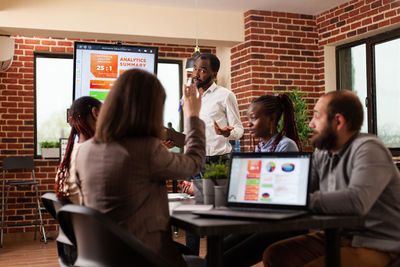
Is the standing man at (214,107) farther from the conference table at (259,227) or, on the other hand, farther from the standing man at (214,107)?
the conference table at (259,227)

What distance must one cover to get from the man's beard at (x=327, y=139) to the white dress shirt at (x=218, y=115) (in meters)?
1.73

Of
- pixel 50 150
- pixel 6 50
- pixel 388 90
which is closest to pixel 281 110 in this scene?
pixel 388 90

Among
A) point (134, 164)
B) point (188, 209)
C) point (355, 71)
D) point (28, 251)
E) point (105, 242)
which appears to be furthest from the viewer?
point (355, 71)

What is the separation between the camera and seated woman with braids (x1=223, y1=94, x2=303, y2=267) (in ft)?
7.73

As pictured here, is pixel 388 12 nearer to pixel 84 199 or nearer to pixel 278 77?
pixel 278 77

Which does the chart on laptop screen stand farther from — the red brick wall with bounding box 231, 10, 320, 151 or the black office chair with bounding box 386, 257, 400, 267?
the red brick wall with bounding box 231, 10, 320, 151

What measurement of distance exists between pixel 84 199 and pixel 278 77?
465cm

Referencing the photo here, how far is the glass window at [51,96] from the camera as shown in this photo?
667cm

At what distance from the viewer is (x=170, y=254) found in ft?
5.83

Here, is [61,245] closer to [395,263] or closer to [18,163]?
[395,263]

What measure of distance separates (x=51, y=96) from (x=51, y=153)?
799 mm

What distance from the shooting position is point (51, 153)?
6.48m

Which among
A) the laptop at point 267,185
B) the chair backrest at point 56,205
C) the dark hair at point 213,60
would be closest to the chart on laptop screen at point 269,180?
the laptop at point 267,185

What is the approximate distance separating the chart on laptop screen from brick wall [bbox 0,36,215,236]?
16.5 feet
